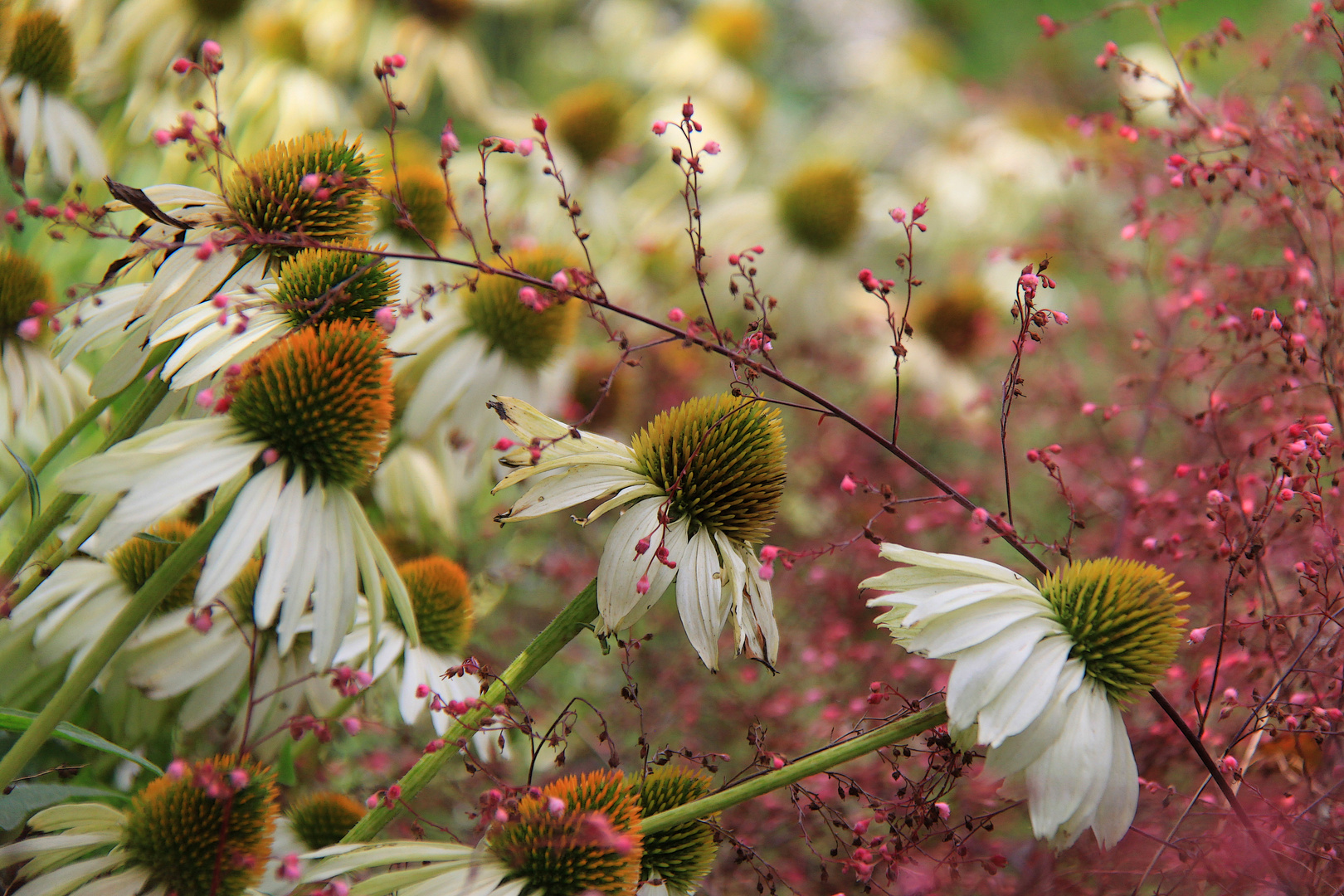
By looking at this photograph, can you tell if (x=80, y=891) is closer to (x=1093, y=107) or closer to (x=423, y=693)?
(x=423, y=693)

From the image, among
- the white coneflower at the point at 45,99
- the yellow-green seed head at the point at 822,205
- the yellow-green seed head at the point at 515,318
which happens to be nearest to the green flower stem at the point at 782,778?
the yellow-green seed head at the point at 515,318

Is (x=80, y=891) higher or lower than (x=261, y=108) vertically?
lower

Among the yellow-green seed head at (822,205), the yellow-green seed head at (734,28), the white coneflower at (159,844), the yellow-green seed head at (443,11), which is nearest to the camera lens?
the white coneflower at (159,844)

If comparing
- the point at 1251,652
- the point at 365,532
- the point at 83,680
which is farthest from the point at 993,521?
the point at 83,680

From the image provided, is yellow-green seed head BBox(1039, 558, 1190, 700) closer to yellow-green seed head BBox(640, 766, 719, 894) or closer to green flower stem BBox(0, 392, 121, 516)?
yellow-green seed head BBox(640, 766, 719, 894)

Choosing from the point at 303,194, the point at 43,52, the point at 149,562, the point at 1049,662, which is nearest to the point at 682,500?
the point at 1049,662

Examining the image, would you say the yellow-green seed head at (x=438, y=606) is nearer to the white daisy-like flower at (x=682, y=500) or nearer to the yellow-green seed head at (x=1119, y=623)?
the white daisy-like flower at (x=682, y=500)
